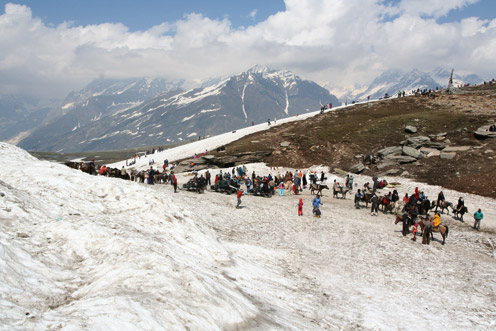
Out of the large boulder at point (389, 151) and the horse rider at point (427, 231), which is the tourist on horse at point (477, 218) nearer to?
the horse rider at point (427, 231)

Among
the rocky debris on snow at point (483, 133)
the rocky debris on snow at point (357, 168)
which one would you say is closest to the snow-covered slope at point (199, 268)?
the rocky debris on snow at point (357, 168)

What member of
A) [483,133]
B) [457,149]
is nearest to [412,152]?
[457,149]

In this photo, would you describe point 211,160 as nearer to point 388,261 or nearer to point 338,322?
point 388,261

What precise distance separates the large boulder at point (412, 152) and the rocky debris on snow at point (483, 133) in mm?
10210

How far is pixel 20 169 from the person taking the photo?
1669 centimetres

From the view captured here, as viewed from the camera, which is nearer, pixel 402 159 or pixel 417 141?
pixel 402 159

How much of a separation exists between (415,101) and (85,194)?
76529mm

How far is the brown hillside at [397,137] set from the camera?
4019cm

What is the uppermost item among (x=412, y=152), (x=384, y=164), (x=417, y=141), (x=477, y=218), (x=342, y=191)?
(x=417, y=141)

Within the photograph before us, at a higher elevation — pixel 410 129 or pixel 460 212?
pixel 410 129

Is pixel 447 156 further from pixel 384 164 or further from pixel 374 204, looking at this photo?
pixel 374 204

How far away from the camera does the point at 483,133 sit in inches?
1874

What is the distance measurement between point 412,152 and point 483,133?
11769 mm

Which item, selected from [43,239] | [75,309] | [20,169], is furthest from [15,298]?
[20,169]
